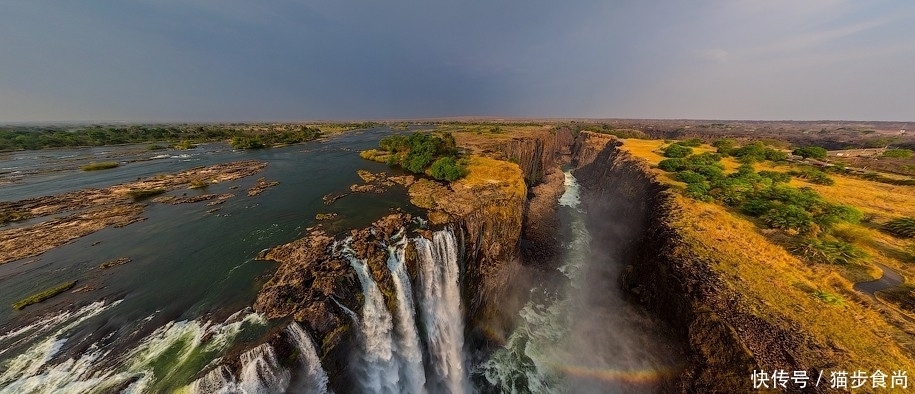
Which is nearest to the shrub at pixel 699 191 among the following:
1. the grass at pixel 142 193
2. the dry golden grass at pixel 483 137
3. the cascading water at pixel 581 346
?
the cascading water at pixel 581 346

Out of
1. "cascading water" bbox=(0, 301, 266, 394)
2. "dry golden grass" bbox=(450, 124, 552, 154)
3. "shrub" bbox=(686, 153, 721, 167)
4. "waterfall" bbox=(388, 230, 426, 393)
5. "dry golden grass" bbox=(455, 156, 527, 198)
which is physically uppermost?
"dry golden grass" bbox=(450, 124, 552, 154)

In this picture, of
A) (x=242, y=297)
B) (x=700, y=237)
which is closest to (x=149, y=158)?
(x=242, y=297)

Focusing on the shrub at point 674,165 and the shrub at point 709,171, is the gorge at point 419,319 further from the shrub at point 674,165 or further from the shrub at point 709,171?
the shrub at point 674,165

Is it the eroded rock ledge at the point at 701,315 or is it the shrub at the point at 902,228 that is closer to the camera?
the eroded rock ledge at the point at 701,315

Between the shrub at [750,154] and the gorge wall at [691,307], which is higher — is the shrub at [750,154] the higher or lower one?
the higher one

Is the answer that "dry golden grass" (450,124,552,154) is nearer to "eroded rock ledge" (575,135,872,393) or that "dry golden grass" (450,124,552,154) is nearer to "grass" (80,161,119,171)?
"eroded rock ledge" (575,135,872,393)

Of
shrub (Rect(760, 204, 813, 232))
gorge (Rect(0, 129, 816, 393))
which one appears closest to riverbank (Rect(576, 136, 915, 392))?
gorge (Rect(0, 129, 816, 393))

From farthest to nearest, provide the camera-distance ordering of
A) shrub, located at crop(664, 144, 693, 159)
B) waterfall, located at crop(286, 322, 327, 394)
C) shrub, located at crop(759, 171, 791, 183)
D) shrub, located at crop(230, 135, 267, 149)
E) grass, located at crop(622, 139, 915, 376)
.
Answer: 1. shrub, located at crop(230, 135, 267, 149)
2. shrub, located at crop(664, 144, 693, 159)
3. shrub, located at crop(759, 171, 791, 183)
4. grass, located at crop(622, 139, 915, 376)
5. waterfall, located at crop(286, 322, 327, 394)
